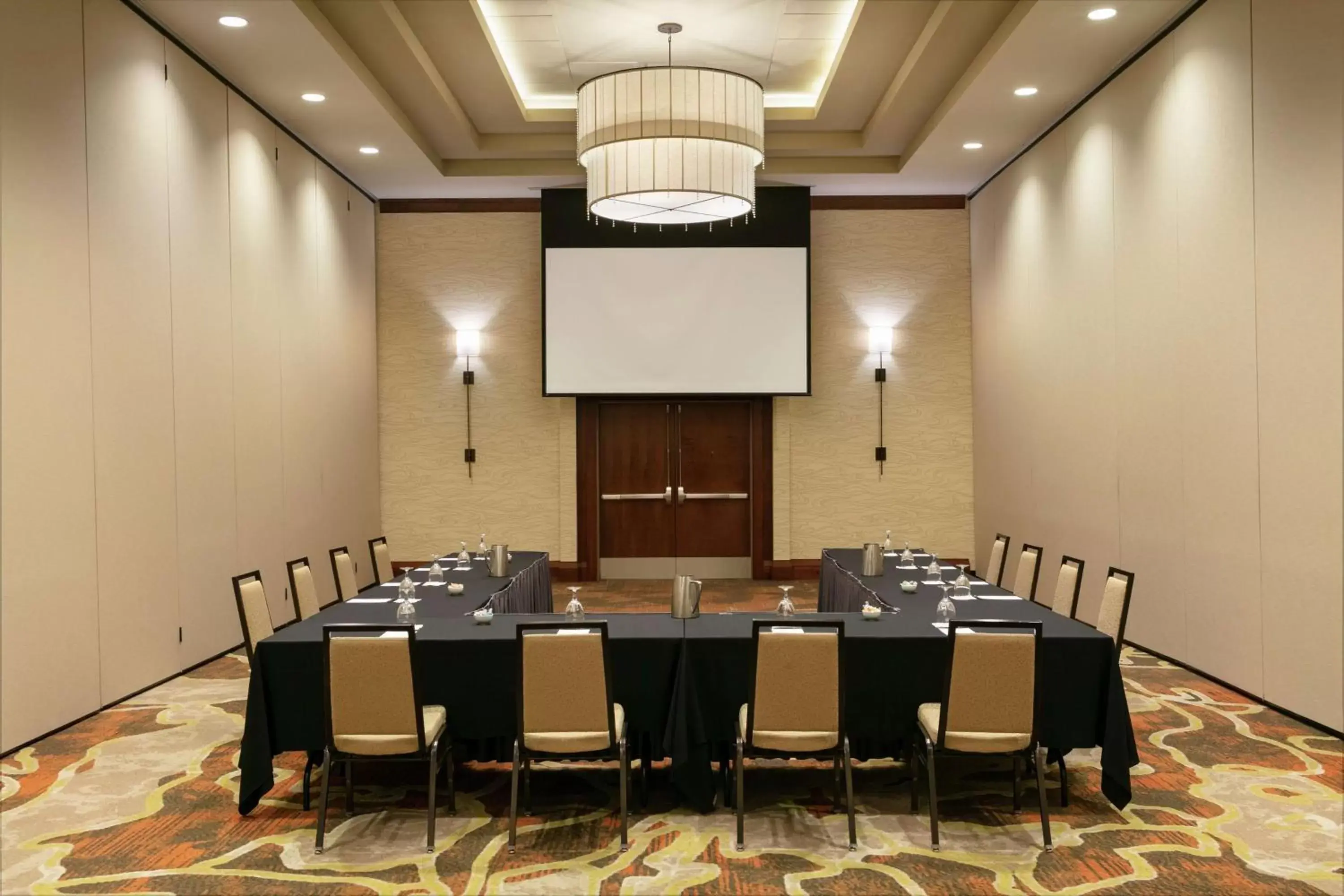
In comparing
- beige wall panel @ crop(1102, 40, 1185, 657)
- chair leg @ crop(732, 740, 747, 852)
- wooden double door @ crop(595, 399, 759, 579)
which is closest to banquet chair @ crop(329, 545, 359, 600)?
chair leg @ crop(732, 740, 747, 852)

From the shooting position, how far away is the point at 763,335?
11195 mm

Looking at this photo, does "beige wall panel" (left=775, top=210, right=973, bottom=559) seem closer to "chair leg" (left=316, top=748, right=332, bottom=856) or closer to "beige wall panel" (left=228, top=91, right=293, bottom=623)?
"beige wall panel" (left=228, top=91, right=293, bottom=623)

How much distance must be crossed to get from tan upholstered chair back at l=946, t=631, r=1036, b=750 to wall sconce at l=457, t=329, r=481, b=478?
841 centimetres

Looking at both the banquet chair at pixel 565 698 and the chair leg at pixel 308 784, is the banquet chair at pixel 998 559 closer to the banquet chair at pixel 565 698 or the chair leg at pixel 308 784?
the banquet chair at pixel 565 698

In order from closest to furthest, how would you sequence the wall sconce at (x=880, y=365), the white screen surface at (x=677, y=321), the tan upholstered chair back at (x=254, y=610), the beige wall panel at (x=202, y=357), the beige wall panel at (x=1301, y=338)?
the beige wall panel at (x=1301, y=338) → the tan upholstered chair back at (x=254, y=610) → the beige wall panel at (x=202, y=357) → the white screen surface at (x=677, y=321) → the wall sconce at (x=880, y=365)

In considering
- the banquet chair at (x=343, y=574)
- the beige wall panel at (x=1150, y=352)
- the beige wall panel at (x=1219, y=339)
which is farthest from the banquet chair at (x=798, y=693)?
the beige wall panel at (x=1150, y=352)

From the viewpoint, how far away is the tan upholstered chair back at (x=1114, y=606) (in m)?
5.03

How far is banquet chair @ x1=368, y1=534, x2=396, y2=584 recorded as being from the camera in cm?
752

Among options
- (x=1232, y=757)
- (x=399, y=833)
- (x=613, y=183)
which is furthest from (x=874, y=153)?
(x=399, y=833)

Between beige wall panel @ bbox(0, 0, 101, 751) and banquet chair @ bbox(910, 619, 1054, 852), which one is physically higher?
beige wall panel @ bbox(0, 0, 101, 751)

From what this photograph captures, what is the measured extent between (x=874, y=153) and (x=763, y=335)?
219cm

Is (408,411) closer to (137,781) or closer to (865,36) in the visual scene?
(865,36)

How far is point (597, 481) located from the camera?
1159 centimetres

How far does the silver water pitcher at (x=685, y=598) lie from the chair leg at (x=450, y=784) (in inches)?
46.4
